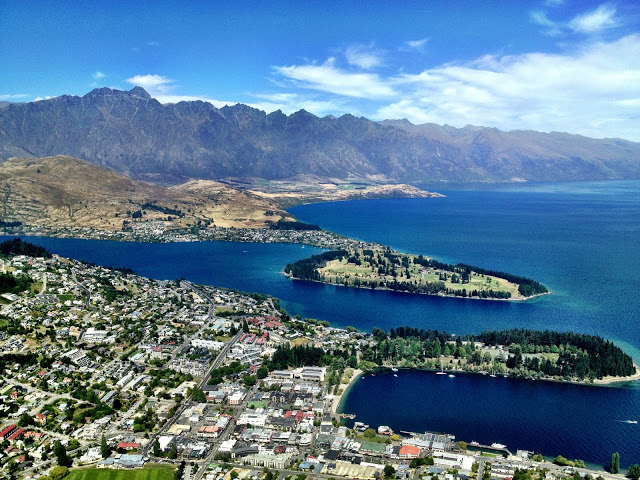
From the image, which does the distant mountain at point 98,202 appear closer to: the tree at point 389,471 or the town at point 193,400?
the town at point 193,400

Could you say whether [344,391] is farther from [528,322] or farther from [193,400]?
[528,322]

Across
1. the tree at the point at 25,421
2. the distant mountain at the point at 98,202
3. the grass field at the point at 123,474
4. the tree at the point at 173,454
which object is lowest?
the grass field at the point at 123,474

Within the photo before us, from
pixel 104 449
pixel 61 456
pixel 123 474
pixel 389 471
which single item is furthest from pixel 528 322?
pixel 61 456

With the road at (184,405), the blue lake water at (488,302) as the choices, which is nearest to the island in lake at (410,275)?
the blue lake water at (488,302)

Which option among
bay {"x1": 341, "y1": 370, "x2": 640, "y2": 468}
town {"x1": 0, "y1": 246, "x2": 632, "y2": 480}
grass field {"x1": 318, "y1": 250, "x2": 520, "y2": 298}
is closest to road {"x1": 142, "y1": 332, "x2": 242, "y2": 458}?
town {"x1": 0, "y1": 246, "x2": 632, "y2": 480}

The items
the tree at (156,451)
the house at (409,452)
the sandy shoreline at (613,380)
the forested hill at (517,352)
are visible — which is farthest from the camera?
the forested hill at (517,352)

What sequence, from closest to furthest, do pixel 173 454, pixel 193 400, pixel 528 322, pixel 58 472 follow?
1. pixel 58 472
2. pixel 173 454
3. pixel 193 400
4. pixel 528 322
